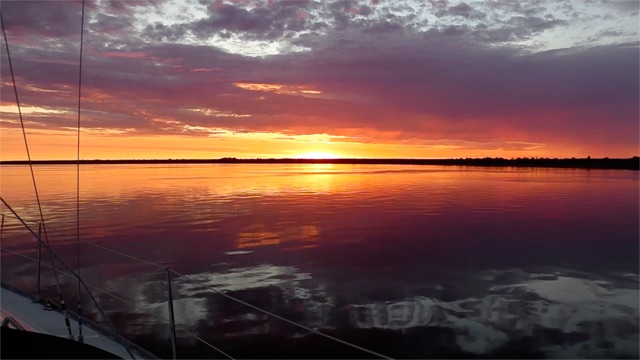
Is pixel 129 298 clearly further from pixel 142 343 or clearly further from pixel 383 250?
pixel 383 250

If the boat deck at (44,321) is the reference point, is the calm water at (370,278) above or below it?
below

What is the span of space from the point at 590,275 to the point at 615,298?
83.7 inches

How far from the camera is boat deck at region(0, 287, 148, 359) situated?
537 cm

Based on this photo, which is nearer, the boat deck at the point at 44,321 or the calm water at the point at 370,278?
the boat deck at the point at 44,321

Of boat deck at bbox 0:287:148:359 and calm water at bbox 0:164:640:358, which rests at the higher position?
boat deck at bbox 0:287:148:359

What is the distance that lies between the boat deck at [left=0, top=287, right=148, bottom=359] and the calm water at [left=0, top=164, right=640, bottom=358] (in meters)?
1.45

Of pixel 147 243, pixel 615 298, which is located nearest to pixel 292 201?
pixel 147 243

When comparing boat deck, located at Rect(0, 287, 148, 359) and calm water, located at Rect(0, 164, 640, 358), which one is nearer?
boat deck, located at Rect(0, 287, 148, 359)

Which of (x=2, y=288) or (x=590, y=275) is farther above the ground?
(x=2, y=288)

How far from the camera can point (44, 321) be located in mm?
Result: 6078

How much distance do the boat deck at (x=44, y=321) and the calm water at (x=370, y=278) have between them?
1.45 meters

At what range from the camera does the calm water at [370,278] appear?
824 cm

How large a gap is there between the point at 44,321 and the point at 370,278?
750cm

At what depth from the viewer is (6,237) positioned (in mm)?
Result: 18438
